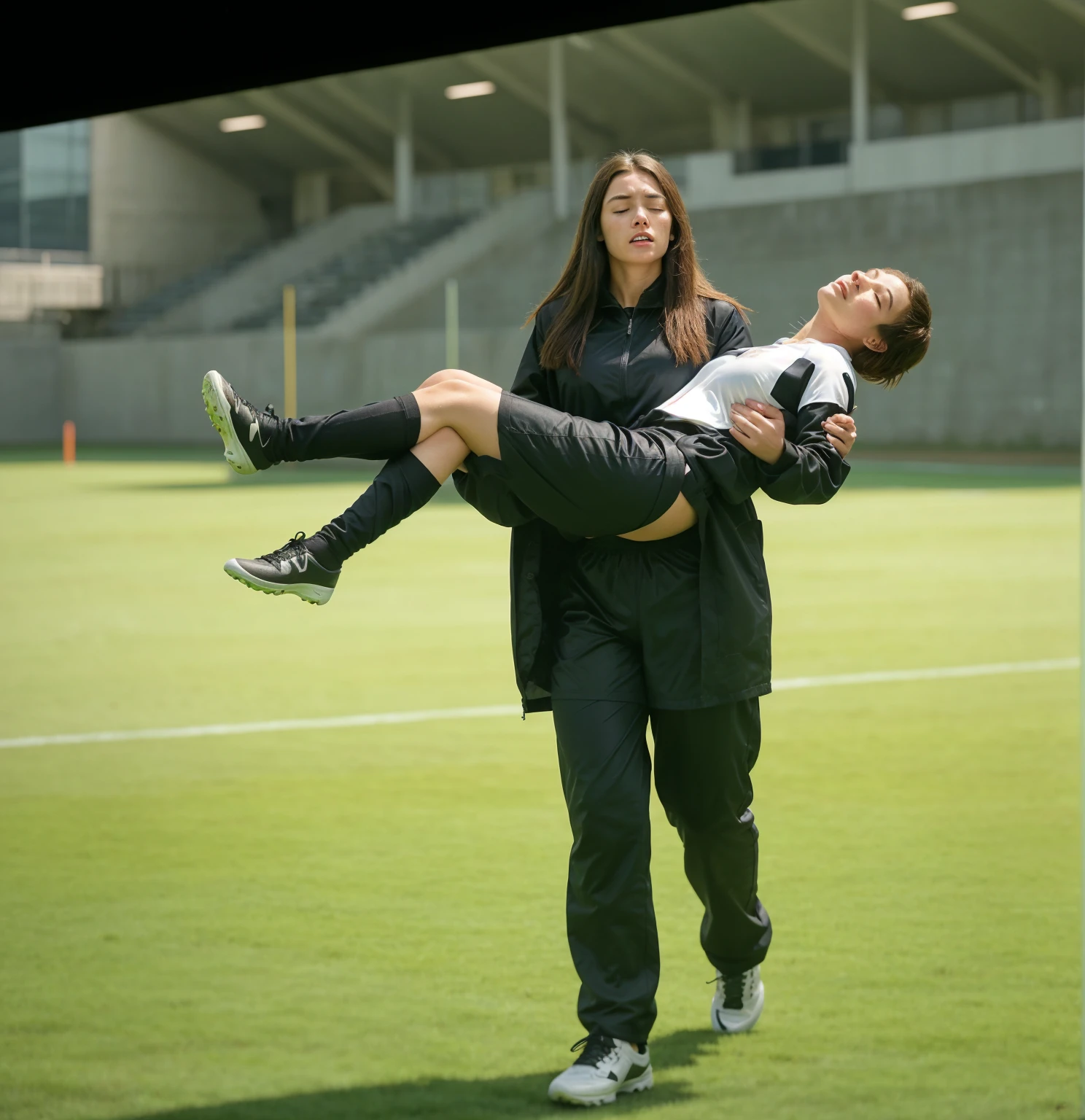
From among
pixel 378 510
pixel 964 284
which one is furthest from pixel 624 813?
pixel 964 284

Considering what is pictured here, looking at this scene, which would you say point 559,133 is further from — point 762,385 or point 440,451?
point 440,451

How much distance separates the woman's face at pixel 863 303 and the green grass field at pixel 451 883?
5.91 feet

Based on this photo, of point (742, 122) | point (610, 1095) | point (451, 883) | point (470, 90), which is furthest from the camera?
point (470, 90)

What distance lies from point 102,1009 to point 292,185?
171 ft

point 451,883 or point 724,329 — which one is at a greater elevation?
point 724,329

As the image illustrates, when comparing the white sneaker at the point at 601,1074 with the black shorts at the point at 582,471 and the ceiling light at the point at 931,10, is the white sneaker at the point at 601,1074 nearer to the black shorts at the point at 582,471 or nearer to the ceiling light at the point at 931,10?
the black shorts at the point at 582,471

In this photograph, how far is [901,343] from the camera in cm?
423

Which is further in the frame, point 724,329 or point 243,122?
point 243,122

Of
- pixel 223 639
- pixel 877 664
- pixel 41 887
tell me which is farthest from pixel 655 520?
pixel 223 639

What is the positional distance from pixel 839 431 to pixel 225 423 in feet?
4.73

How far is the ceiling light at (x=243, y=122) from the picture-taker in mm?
49406

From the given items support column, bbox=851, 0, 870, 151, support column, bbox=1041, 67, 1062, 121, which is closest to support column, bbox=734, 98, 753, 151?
support column, bbox=851, 0, 870, 151

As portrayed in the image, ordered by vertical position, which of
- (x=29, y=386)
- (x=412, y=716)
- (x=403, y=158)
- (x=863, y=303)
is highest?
(x=403, y=158)

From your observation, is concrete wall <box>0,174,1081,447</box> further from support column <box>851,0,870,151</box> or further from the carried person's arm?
the carried person's arm
